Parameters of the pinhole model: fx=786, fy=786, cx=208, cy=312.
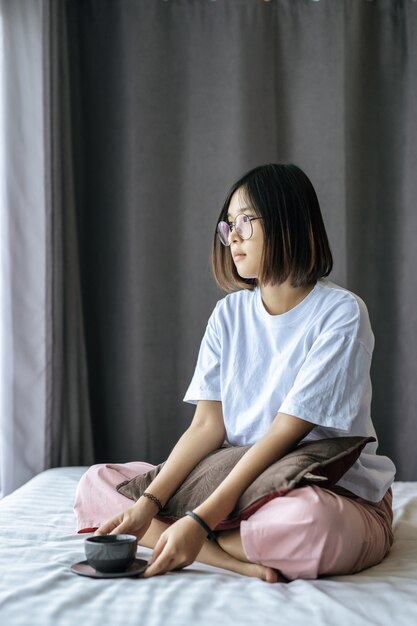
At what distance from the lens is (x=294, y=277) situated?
1.71m

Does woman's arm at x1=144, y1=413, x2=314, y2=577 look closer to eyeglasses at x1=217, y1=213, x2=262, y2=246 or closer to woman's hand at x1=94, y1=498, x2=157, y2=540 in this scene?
woman's hand at x1=94, y1=498, x2=157, y2=540

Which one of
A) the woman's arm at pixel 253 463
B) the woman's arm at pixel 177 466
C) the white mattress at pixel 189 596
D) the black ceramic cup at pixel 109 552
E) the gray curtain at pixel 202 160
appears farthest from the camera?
the gray curtain at pixel 202 160

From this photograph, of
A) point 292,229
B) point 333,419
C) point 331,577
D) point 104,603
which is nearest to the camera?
point 104,603

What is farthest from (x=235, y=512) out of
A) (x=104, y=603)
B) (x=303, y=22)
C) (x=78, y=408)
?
(x=303, y=22)

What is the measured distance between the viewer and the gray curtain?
9.75 feet

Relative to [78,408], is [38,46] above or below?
above

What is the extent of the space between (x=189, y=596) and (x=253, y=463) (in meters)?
0.32

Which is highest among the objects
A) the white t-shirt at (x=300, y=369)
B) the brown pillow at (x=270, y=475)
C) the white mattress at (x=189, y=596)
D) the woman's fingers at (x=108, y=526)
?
the white t-shirt at (x=300, y=369)

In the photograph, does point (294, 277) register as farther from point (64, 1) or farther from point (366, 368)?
point (64, 1)

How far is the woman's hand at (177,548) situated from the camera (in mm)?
1325

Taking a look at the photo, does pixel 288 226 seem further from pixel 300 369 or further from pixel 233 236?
pixel 300 369

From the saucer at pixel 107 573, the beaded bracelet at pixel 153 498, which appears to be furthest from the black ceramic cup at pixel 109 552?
the beaded bracelet at pixel 153 498

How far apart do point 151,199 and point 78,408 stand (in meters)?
0.83

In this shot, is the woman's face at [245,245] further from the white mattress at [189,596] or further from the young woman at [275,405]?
the white mattress at [189,596]
